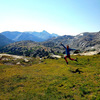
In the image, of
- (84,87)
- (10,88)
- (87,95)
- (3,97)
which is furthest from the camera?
(10,88)

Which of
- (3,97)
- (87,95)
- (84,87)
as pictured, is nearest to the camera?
(87,95)

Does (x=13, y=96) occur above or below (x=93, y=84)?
below

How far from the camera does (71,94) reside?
1759cm

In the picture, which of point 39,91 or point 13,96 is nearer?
point 13,96

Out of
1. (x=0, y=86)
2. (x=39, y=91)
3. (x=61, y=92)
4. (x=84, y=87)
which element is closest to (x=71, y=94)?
(x=61, y=92)

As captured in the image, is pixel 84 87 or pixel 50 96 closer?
pixel 50 96

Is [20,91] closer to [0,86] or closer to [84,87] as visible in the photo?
[0,86]

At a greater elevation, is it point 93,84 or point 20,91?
point 93,84

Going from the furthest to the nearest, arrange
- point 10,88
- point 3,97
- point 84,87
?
point 10,88 → point 84,87 → point 3,97

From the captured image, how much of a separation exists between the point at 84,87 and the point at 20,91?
1463 cm

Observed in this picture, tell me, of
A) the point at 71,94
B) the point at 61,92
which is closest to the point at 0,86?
the point at 61,92

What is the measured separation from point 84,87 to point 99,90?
291cm

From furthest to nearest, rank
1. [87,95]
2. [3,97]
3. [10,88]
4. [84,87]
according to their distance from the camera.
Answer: [10,88]
[84,87]
[3,97]
[87,95]

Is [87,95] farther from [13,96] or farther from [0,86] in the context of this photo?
[0,86]
